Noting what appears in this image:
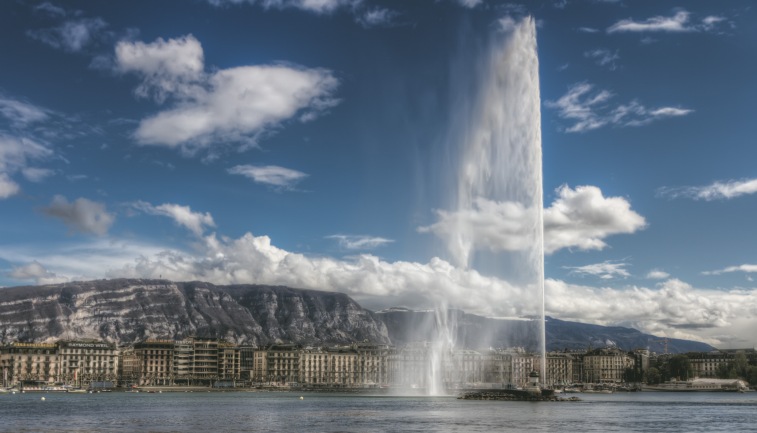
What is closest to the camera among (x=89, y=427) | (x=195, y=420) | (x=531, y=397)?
(x=89, y=427)

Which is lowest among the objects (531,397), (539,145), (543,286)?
(531,397)

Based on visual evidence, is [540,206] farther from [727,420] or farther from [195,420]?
[195,420]

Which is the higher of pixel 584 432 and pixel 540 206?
pixel 540 206

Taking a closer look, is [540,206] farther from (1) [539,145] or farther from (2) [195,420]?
(2) [195,420]

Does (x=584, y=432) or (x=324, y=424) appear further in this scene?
(x=324, y=424)

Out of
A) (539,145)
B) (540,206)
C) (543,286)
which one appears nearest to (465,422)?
(543,286)

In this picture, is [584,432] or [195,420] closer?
[584,432]

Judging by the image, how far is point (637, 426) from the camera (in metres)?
77.8

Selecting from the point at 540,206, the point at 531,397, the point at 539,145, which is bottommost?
the point at 531,397

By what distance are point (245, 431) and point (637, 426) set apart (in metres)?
37.2

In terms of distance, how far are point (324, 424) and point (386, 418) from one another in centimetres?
1234

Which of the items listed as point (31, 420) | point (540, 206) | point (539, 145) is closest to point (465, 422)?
point (540, 206)

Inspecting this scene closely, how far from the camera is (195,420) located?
82875 millimetres

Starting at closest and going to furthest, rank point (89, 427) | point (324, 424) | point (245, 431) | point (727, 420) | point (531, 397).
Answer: point (245, 431) < point (89, 427) < point (324, 424) < point (727, 420) < point (531, 397)
